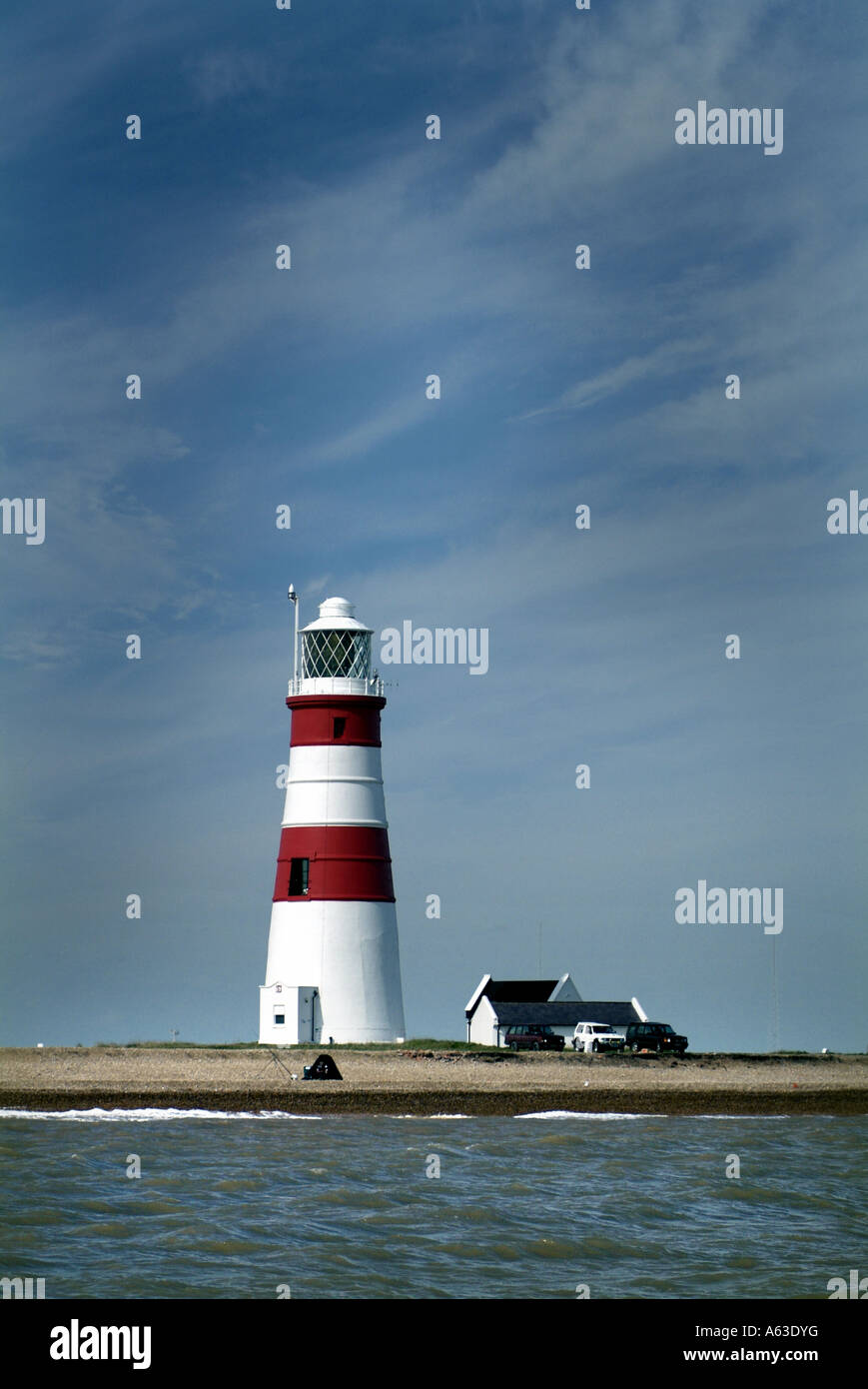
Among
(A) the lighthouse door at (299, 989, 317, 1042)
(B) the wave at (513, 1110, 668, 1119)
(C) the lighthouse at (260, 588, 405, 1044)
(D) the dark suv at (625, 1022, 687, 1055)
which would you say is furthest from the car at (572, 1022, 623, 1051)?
(A) the lighthouse door at (299, 989, 317, 1042)

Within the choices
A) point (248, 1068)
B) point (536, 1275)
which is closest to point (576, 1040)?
point (248, 1068)

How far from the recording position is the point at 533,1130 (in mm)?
37750

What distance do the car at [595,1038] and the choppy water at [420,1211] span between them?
1490cm

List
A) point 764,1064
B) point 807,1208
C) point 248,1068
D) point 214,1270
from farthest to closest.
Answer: point 764,1064 < point 248,1068 < point 807,1208 < point 214,1270

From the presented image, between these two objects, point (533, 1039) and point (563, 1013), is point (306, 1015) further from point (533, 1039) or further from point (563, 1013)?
point (563, 1013)

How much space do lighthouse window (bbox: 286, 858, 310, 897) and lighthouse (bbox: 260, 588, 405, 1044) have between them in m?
0.03

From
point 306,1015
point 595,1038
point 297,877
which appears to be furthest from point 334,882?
point 595,1038

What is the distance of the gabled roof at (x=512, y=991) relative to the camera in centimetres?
5928

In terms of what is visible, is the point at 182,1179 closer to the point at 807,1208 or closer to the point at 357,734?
the point at 807,1208

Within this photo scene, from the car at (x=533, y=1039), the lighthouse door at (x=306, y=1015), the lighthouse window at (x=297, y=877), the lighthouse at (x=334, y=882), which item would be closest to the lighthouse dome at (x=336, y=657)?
the lighthouse at (x=334, y=882)

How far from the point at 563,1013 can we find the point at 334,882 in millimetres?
13098

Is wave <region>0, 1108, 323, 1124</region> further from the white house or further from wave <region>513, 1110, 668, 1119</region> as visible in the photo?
the white house

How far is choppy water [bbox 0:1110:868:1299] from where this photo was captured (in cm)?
1941
